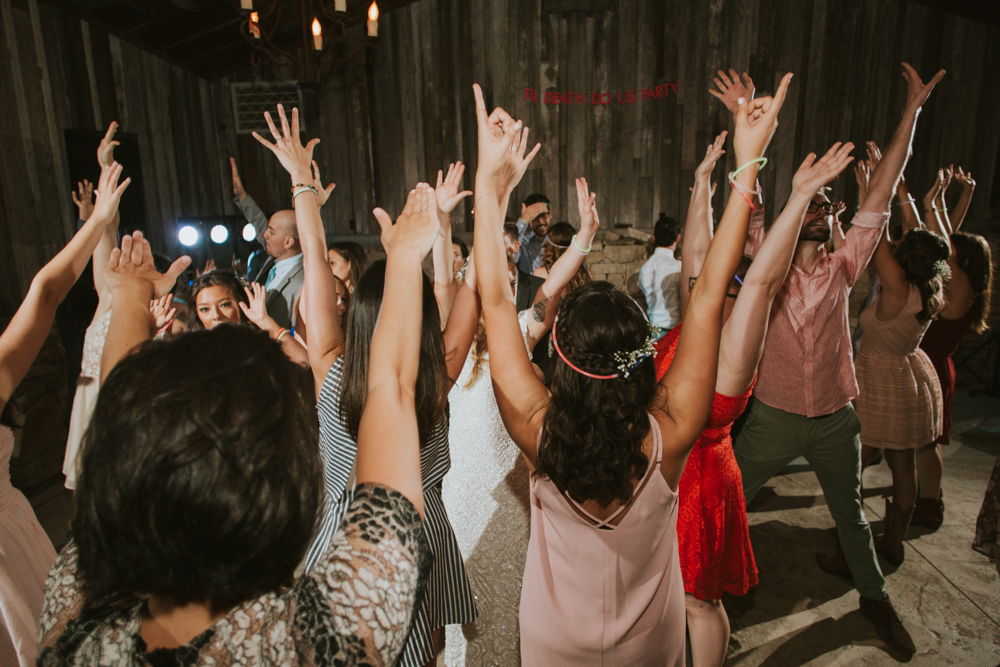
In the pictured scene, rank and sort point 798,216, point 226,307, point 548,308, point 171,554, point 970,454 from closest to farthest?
1. point 171,554
2. point 798,216
3. point 548,308
4. point 226,307
5. point 970,454

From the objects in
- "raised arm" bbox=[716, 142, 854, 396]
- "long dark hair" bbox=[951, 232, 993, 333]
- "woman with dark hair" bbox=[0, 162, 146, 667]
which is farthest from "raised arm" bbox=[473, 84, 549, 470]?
"long dark hair" bbox=[951, 232, 993, 333]

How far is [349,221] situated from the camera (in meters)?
6.96

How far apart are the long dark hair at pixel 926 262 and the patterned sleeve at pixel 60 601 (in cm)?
355

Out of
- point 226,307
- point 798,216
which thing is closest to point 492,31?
point 226,307

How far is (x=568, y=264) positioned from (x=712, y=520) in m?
1.11

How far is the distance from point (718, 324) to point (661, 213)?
5906mm

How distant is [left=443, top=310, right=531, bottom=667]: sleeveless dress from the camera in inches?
76.7

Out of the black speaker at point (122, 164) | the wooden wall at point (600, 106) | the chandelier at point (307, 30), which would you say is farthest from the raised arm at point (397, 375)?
the wooden wall at point (600, 106)

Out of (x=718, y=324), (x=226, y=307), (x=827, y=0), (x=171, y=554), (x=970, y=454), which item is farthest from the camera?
(x=827, y=0)

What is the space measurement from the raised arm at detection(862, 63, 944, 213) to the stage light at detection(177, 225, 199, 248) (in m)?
6.07

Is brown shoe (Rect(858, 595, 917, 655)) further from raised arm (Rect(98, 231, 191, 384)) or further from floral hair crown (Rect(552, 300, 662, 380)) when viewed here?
raised arm (Rect(98, 231, 191, 384))

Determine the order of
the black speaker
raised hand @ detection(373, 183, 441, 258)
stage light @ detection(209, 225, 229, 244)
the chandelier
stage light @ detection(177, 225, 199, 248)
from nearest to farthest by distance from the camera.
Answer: raised hand @ detection(373, 183, 441, 258), the chandelier, the black speaker, stage light @ detection(177, 225, 199, 248), stage light @ detection(209, 225, 229, 244)

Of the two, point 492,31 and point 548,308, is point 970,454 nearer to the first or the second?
point 548,308

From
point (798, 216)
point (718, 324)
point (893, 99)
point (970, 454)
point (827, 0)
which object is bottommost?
point (970, 454)
